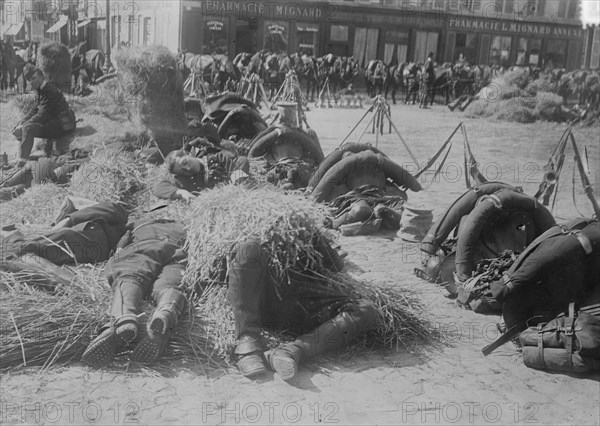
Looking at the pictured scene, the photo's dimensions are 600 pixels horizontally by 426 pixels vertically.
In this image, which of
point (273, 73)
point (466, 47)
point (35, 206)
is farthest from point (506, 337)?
point (466, 47)

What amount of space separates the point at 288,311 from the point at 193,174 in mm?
2576

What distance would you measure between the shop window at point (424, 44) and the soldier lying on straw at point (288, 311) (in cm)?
3299

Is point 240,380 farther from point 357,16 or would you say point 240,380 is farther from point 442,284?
point 357,16

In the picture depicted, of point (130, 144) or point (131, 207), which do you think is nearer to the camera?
point (131, 207)

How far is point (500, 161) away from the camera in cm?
1356

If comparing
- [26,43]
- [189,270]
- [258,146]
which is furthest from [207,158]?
[26,43]

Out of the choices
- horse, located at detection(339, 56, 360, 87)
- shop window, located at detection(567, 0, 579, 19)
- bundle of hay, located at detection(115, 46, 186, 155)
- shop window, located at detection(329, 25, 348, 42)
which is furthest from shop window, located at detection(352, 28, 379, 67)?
bundle of hay, located at detection(115, 46, 186, 155)

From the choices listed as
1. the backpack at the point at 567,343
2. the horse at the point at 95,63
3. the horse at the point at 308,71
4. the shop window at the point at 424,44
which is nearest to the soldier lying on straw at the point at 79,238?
the backpack at the point at 567,343

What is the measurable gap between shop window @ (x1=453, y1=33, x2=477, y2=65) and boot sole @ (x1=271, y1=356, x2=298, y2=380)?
1379 inches

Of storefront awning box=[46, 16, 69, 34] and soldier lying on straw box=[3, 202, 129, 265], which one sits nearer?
soldier lying on straw box=[3, 202, 129, 265]

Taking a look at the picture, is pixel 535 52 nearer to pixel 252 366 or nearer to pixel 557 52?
pixel 557 52

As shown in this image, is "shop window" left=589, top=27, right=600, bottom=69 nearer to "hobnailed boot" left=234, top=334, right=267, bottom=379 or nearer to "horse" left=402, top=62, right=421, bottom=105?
"horse" left=402, top=62, right=421, bottom=105

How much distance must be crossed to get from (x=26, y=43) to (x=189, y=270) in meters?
25.9

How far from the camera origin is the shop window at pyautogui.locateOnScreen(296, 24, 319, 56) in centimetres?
3189
